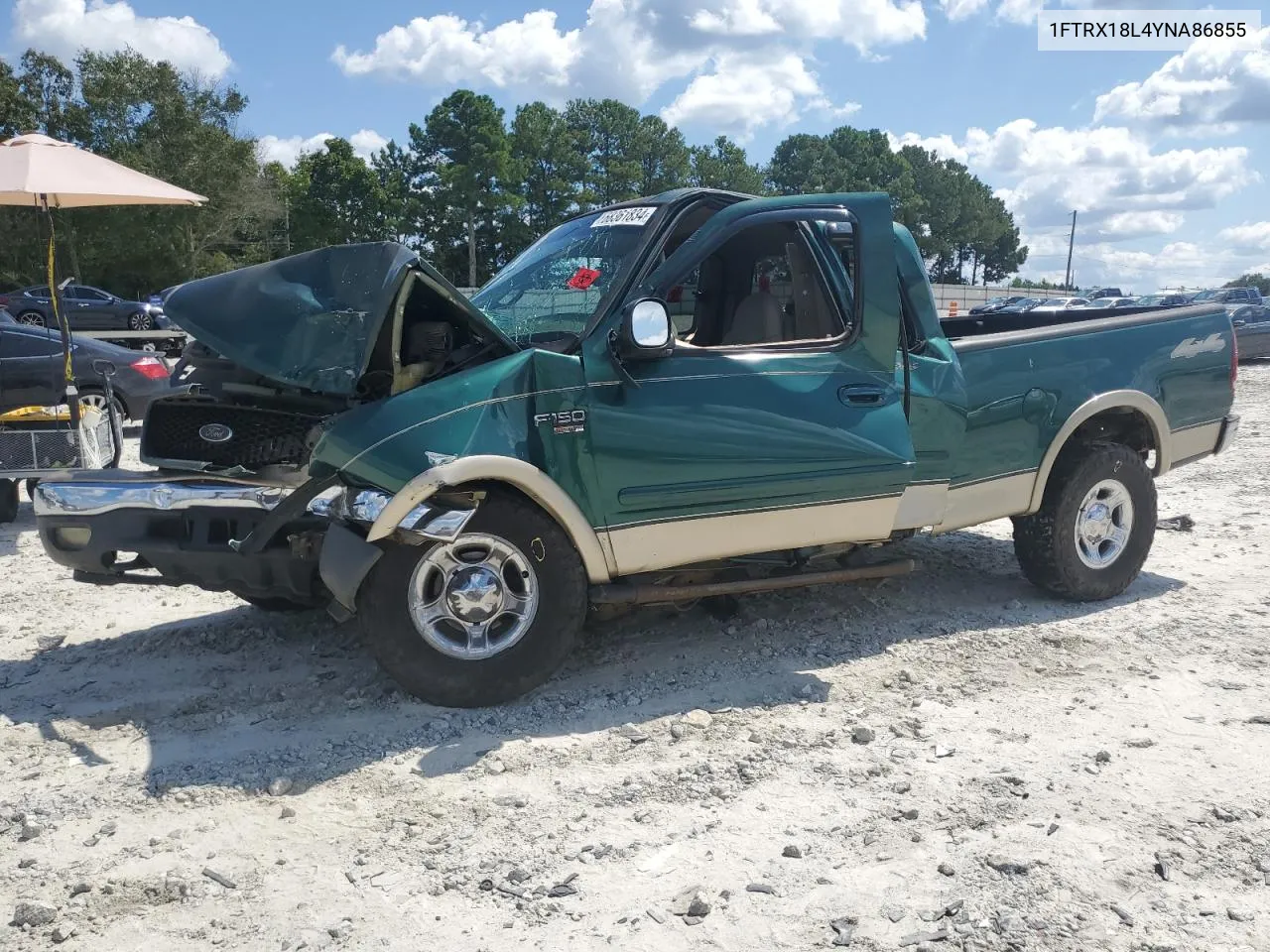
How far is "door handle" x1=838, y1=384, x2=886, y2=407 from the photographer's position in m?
4.66

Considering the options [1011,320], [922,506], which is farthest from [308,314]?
[1011,320]

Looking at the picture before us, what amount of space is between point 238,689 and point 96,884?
4.97 ft

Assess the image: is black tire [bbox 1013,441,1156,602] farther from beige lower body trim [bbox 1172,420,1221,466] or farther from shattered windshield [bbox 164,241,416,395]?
shattered windshield [bbox 164,241,416,395]

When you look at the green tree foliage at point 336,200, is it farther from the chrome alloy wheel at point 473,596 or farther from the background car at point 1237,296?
the chrome alloy wheel at point 473,596

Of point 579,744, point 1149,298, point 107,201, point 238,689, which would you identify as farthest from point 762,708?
point 1149,298

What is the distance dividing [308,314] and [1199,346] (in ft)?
16.1

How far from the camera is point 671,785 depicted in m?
3.64

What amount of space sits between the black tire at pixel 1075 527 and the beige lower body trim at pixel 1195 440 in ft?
0.92

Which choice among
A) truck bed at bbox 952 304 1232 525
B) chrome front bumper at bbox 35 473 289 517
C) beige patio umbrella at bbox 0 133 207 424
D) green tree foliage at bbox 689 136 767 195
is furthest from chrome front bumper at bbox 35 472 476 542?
green tree foliage at bbox 689 136 767 195

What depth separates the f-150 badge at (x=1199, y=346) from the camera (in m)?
5.90

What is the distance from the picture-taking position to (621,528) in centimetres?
430

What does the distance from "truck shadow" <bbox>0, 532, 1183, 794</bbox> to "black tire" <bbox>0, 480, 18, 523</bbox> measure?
2.57 meters

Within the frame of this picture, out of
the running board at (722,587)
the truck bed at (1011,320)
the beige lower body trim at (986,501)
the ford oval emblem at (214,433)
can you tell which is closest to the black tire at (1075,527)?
the beige lower body trim at (986,501)

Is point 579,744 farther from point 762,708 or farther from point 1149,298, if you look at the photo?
point 1149,298
